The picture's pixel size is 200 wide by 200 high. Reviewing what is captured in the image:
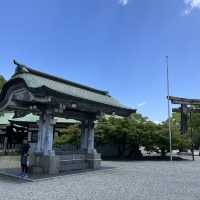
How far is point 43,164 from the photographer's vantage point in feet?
44.5

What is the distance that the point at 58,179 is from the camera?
39.3ft

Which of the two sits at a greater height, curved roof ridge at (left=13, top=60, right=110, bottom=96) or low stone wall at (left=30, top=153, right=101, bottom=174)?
curved roof ridge at (left=13, top=60, right=110, bottom=96)

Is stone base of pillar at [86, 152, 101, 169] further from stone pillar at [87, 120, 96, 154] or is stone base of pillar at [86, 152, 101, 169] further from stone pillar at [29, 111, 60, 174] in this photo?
stone pillar at [29, 111, 60, 174]

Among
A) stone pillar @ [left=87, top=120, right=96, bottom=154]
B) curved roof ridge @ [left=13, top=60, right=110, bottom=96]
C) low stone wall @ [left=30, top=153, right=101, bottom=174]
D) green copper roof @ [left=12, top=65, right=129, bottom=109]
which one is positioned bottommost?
low stone wall @ [left=30, top=153, right=101, bottom=174]

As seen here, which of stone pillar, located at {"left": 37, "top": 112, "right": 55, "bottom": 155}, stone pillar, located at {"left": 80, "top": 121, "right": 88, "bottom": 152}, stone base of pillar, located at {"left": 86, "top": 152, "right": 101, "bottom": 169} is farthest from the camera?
stone pillar, located at {"left": 80, "top": 121, "right": 88, "bottom": 152}

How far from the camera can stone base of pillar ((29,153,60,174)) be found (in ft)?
44.1

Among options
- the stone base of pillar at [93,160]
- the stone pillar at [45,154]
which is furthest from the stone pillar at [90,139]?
the stone pillar at [45,154]

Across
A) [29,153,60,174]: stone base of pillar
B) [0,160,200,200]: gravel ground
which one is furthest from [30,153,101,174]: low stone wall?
[0,160,200,200]: gravel ground

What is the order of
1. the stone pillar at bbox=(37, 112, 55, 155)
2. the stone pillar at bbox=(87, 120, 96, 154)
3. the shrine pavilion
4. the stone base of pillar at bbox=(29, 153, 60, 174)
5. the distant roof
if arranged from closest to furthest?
1. the shrine pavilion
2. the distant roof
3. the stone base of pillar at bbox=(29, 153, 60, 174)
4. the stone pillar at bbox=(37, 112, 55, 155)
5. the stone pillar at bbox=(87, 120, 96, 154)

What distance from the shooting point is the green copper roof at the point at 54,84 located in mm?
13078

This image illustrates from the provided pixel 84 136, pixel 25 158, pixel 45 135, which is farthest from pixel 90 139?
pixel 25 158

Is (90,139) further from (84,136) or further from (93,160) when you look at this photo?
(93,160)

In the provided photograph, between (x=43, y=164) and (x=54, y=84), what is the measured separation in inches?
166

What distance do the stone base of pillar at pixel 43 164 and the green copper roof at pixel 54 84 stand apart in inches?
131
